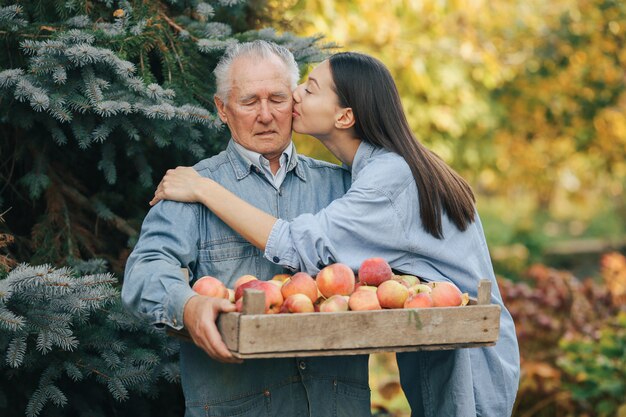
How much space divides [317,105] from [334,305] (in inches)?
32.3

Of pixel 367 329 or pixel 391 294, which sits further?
pixel 391 294

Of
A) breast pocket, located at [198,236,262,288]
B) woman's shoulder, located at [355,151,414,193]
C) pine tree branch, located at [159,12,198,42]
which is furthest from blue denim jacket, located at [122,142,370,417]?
pine tree branch, located at [159,12,198,42]

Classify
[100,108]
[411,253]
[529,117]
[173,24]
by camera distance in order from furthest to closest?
[529,117] < [173,24] < [100,108] < [411,253]

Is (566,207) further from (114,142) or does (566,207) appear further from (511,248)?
(114,142)

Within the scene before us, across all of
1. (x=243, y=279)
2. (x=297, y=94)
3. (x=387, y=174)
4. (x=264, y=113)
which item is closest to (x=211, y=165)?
(x=264, y=113)

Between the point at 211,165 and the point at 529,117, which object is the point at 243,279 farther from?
the point at 529,117

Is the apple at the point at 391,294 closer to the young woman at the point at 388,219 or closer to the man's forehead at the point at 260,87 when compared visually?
the young woman at the point at 388,219

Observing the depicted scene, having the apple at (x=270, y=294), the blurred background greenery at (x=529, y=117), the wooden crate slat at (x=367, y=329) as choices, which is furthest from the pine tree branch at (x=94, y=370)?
the blurred background greenery at (x=529, y=117)

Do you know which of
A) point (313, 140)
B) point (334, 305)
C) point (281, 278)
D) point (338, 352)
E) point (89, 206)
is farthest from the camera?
point (313, 140)

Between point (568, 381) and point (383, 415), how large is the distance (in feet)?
5.27

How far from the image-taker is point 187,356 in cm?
282

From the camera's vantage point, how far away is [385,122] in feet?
9.53

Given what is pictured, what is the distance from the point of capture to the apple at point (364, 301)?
7.98 feet

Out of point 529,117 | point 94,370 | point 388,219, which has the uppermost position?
point 388,219
